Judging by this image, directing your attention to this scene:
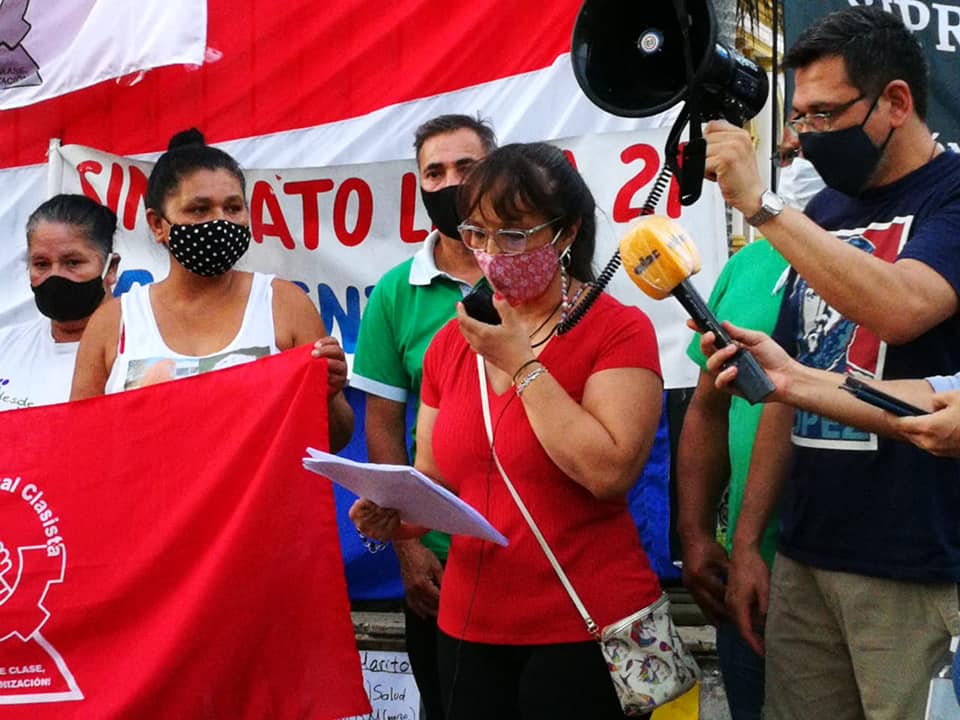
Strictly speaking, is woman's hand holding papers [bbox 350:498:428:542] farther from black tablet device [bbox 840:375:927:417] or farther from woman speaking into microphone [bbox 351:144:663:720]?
black tablet device [bbox 840:375:927:417]

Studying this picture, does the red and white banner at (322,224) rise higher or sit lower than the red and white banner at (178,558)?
higher

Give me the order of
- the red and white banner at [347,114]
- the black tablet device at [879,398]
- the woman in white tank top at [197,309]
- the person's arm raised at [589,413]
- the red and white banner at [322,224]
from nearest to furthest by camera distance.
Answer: the black tablet device at [879,398], the person's arm raised at [589,413], the woman in white tank top at [197,309], the red and white banner at [347,114], the red and white banner at [322,224]

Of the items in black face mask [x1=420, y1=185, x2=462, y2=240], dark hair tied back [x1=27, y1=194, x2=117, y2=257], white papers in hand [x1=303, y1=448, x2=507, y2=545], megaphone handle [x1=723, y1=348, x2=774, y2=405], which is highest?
dark hair tied back [x1=27, y1=194, x2=117, y2=257]

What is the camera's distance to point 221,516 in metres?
3.19

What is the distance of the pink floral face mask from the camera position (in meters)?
2.72

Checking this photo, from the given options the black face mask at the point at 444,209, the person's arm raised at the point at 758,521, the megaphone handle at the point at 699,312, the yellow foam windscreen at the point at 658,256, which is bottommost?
the person's arm raised at the point at 758,521

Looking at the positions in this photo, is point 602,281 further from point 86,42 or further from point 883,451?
point 86,42

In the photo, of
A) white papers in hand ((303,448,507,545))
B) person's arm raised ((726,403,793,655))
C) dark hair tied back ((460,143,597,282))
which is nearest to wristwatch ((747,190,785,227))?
dark hair tied back ((460,143,597,282))

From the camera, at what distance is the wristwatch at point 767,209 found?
2.38 m

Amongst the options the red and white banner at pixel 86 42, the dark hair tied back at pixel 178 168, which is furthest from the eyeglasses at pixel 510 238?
the red and white banner at pixel 86 42

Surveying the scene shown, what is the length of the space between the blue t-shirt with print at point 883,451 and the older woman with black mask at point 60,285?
2.52m

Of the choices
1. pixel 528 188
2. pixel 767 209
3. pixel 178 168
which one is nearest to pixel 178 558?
pixel 178 168

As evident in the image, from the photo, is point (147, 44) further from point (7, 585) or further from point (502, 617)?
point (502, 617)

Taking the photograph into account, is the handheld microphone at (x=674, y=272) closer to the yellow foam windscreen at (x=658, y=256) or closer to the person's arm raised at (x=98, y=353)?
the yellow foam windscreen at (x=658, y=256)
